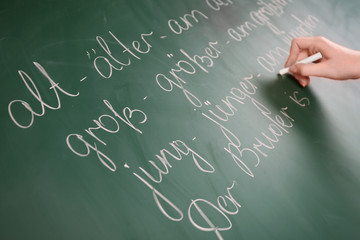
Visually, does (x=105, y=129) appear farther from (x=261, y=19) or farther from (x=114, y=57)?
(x=261, y=19)

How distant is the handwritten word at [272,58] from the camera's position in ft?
3.73

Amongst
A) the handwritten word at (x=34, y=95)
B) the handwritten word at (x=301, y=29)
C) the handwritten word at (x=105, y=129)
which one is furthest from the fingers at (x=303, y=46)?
the handwritten word at (x=34, y=95)

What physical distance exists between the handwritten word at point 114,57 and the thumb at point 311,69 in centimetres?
56

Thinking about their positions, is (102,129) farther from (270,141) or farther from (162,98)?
(270,141)

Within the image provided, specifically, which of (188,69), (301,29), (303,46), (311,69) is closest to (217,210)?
(188,69)

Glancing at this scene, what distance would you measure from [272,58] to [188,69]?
420 mm

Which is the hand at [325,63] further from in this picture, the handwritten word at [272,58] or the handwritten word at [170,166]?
the handwritten word at [170,166]

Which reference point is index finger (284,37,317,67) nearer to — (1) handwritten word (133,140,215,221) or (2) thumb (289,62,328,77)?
(2) thumb (289,62,328,77)

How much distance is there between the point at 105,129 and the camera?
0.72 meters

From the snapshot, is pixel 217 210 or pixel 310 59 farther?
pixel 310 59

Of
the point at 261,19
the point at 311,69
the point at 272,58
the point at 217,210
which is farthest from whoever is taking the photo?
the point at 261,19

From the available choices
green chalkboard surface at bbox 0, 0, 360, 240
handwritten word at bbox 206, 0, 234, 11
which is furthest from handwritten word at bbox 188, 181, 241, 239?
handwritten word at bbox 206, 0, 234, 11

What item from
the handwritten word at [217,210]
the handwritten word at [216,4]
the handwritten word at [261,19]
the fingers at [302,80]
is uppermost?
the handwritten word at [216,4]

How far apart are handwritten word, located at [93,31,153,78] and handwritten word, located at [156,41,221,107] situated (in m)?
0.11
